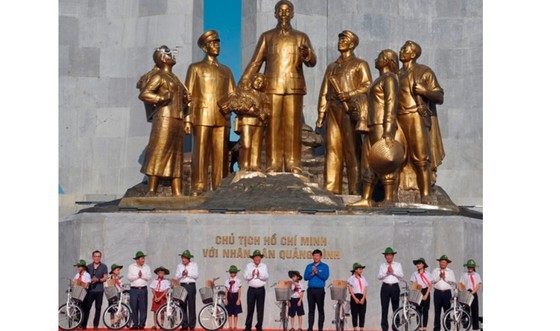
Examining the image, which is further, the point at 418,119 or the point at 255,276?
the point at 418,119

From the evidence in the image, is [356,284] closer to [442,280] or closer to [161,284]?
[442,280]

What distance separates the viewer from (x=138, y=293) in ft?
61.2

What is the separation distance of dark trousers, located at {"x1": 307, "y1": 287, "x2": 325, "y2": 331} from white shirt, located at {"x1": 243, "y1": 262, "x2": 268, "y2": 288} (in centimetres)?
62

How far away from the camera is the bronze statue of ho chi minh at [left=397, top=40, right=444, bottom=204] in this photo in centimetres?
2112

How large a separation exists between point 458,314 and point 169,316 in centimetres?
386

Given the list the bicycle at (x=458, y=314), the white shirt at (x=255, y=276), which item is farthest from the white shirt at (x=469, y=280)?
the white shirt at (x=255, y=276)

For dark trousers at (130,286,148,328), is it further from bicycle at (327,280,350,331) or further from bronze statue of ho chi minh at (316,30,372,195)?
bronze statue of ho chi minh at (316,30,372,195)

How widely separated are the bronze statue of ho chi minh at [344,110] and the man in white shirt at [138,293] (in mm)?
4297

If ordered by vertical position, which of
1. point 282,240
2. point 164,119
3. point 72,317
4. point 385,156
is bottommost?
point 72,317

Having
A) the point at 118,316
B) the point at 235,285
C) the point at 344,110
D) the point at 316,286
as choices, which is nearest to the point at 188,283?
the point at 235,285

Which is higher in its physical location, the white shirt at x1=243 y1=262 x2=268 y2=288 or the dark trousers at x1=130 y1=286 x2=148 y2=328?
the white shirt at x1=243 y1=262 x2=268 y2=288

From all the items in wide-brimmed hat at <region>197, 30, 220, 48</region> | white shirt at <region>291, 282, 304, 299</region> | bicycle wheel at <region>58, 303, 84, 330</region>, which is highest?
wide-brimmed hat at <region>197, 30, 220, 48</region>

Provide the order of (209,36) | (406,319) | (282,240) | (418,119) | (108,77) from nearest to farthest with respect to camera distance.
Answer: (406,319)
(282,240)
(418,119)
(209,36)
(108,77)

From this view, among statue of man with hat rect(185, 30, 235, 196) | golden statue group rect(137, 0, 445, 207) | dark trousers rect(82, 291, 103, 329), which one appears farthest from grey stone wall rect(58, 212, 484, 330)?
statue of man with hat rect(185, 30, 235, 196)
